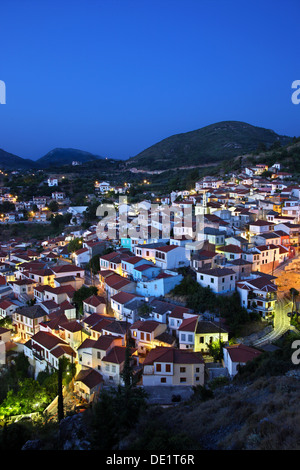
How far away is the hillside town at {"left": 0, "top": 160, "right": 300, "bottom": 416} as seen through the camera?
43.6 ft

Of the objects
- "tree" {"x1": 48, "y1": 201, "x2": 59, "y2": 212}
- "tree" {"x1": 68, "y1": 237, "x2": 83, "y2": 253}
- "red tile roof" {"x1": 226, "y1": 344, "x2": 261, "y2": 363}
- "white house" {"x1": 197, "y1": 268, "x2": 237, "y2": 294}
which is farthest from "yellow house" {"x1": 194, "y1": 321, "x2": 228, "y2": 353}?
"tree" {"x1": 48, "y1": 201, "x2": 59, "y2": 212}

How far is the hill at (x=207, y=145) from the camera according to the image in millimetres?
75250

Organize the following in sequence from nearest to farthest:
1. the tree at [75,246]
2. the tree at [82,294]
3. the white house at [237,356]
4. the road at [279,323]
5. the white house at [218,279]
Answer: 1. the white house at [237,356]
2. the road at [279,323]
3. the white house at [218,279]
4. the tree at [82,294]
5. the tree at [75,246]

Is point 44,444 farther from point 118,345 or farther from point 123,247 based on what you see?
point 123,247

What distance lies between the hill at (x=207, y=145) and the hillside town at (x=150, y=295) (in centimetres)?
4741

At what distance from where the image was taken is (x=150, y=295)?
56.8ft

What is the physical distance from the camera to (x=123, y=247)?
23.0 metres

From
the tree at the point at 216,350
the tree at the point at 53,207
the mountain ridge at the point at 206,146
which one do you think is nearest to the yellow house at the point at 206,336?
the tree at the point at 216,350

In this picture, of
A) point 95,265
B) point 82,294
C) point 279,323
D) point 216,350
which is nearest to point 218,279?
point 279,323

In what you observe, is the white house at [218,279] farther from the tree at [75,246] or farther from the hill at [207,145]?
the hill at [207,145]

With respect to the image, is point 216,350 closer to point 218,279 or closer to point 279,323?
point 218,279
